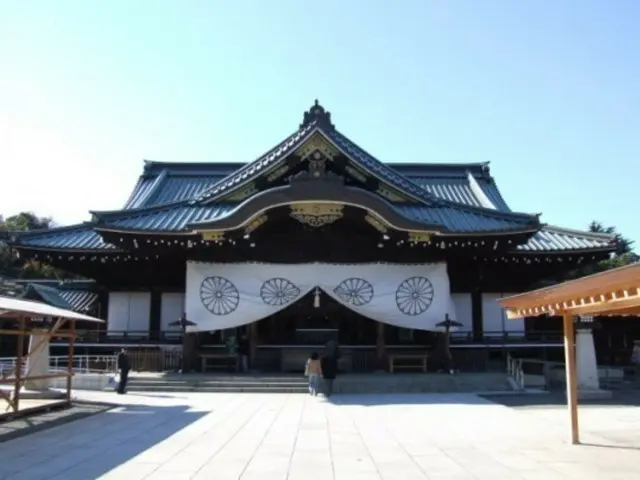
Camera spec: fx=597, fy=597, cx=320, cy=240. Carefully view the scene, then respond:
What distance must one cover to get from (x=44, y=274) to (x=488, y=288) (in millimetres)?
33735

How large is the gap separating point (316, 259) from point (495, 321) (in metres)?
6.55

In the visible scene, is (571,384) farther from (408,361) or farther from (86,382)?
(86,382)

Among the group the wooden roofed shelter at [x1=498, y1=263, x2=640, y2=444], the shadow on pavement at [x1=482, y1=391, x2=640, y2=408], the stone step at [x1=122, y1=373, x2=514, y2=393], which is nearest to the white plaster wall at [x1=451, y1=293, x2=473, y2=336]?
the stone step at [x1=122, y1=373, x2=514, y2=393]

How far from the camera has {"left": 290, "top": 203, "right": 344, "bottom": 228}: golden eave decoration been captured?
17.9 metres

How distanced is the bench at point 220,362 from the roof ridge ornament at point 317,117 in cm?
794

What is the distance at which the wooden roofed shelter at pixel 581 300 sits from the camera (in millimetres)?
6543

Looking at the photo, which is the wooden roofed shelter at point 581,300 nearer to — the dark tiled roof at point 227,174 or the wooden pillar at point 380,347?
the wooden pillar at point 380,347

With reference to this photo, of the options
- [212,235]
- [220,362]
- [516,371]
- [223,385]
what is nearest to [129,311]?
[220,362]

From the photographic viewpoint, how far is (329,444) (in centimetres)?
926

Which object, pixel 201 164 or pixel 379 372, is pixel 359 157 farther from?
pixel 201 164

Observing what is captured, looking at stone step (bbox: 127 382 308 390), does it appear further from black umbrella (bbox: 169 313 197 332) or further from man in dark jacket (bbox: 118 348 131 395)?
black umbrella (bbox: 169 313 197 332)

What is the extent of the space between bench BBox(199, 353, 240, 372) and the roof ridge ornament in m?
7.94

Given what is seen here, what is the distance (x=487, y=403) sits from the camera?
1428cm

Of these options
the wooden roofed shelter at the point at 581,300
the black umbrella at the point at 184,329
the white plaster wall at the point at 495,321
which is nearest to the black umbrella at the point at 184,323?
the black umbrella at the point at 184,329
